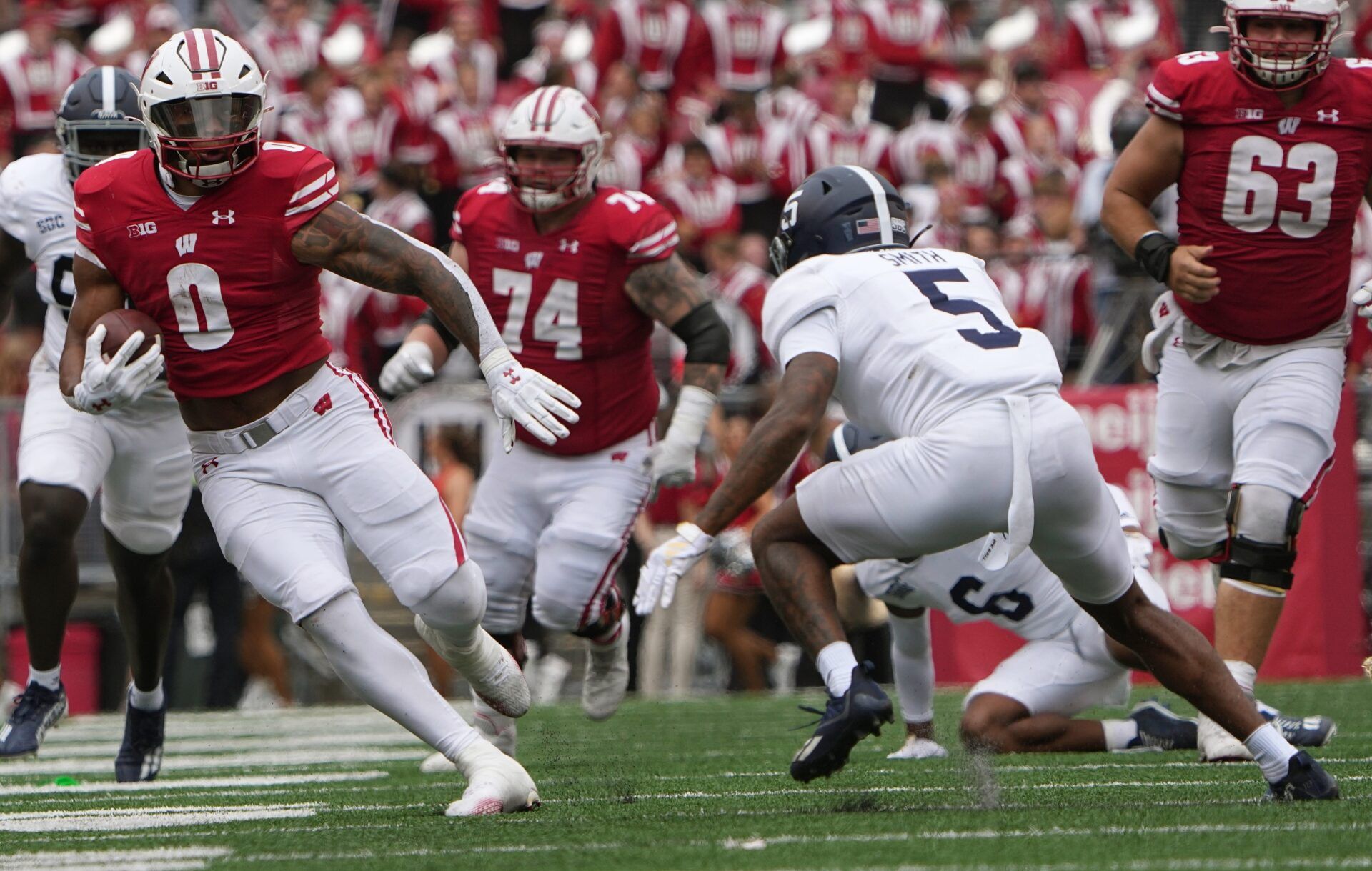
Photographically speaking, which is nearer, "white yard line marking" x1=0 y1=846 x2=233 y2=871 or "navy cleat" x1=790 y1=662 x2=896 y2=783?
"white yard line marking" x1=0 y1=846 x2=233 y2=871

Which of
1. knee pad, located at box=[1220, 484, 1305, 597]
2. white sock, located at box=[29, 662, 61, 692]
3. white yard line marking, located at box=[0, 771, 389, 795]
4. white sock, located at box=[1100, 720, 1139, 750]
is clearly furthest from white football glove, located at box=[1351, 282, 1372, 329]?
white sock, located at box=[29, 662, 61, 692]

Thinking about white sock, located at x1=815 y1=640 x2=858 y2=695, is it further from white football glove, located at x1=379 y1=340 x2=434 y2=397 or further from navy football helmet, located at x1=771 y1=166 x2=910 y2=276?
white football glove, located at x1=379 y1=340 x2=434 y2=397

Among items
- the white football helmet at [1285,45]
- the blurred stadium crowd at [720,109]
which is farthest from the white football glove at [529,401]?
the blurred stadium crowd at [720,109]

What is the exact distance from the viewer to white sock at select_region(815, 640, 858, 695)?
13.0 feet

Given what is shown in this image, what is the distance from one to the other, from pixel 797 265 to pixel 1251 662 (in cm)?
190

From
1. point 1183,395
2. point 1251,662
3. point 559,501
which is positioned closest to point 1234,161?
point 1183,395

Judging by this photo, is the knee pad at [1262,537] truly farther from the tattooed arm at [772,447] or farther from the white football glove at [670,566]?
the white football glove at [670,566]

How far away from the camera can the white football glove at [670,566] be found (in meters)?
4.12

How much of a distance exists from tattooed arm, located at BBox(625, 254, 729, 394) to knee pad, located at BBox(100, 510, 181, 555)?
162 centimetres

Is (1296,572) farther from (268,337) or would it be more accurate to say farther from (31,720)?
(268,337)

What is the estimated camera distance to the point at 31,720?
5637 mm

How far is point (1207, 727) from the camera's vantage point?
207 inches

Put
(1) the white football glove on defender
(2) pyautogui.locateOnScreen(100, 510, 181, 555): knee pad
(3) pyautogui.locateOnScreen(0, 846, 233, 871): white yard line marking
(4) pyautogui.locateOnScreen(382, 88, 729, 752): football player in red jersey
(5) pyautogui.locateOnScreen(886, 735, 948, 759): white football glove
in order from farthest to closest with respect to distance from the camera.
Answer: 1. (4) pyautogui.locateOnScreen(382, 88, 729, 752): football player in red jersey
2. (1) the white football glove on defender
3. (2) pyautogui.locateOnScreen(100, 510, 181, 555): knee pad
4. (5) pyautogui.locateOnScreen(886, 735, 948, 759): white football glove
5. (3) pyautogui.locateOnScreen(0, 846, 233, 871): white yard line marking

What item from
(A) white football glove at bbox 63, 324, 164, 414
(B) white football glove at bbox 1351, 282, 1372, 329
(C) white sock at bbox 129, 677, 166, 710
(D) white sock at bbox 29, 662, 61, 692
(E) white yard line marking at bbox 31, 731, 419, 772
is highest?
(A) white football glove at bbox 63, 324, 164, 414
